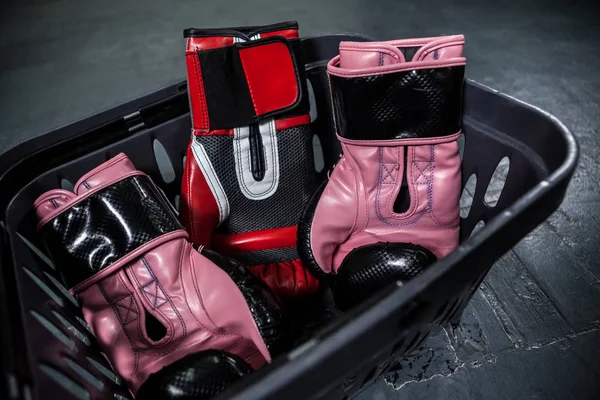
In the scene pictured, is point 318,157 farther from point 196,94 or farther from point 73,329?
point 73,329

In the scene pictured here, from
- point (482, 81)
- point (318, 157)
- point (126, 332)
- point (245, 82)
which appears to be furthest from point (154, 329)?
point (482, 81)

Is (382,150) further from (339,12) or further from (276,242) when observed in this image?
(339,12)

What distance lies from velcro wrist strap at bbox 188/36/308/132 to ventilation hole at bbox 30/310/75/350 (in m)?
0.36

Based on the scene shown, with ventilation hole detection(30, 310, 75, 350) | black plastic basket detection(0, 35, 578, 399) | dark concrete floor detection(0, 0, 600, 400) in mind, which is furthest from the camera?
dark concrete floor detection(0, 0, 600, 400)

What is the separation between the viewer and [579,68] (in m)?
1.63

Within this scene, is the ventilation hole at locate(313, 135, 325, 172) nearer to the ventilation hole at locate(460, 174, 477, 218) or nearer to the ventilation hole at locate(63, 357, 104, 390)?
the ventilation hole at locate(460, 174, 477, 218)

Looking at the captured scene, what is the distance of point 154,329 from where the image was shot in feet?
2.04

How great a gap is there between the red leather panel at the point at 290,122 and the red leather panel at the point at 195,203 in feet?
0.52

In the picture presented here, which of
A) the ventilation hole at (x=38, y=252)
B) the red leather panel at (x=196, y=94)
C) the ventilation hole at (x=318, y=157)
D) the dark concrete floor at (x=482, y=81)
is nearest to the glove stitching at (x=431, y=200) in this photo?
the dark concrete floor at (x=482, y=81)

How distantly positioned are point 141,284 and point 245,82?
348 millimetres

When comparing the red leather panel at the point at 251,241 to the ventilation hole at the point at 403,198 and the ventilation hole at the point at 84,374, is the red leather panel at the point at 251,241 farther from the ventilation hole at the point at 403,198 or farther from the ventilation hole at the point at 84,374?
the ventilation hole at the point at 84,374

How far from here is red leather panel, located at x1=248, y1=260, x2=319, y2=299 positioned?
80 centimetres

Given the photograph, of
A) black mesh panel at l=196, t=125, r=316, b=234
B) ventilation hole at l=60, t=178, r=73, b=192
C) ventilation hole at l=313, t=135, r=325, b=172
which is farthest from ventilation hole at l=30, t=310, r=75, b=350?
ventilation hole at l=313, t=135, r=325, b=172

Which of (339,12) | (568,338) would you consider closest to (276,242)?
(568,338)
